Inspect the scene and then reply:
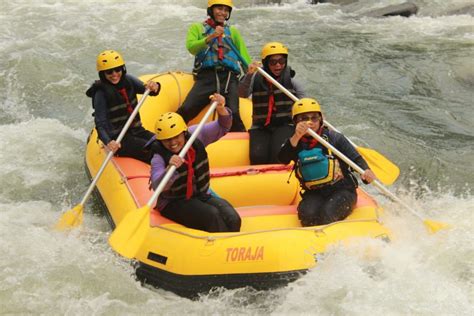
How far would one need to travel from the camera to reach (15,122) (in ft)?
27.2

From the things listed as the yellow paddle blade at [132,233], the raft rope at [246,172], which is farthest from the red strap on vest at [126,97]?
the yellow paddle blade at [132,233]

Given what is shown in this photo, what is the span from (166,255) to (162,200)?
1.51ft

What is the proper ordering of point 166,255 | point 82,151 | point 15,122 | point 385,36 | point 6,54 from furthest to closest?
point 385,36
point 6,54
point 15,122
point 82,151
point 166,255

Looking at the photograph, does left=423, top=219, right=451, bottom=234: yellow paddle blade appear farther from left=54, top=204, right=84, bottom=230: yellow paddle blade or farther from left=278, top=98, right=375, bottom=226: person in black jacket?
left=54, top=204, right=84, bottom=230: yellow paddle blade

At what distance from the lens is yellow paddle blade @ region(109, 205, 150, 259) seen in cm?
419

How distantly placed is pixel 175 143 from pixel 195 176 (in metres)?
0.29

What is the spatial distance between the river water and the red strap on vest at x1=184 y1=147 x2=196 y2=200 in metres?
0.74

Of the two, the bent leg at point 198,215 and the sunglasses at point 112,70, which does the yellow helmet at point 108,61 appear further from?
the bent leg at point 198,215

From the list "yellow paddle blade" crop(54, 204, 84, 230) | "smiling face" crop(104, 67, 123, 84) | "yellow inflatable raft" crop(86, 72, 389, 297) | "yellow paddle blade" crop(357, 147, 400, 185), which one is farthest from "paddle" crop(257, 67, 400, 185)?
"yellow paddle blade" crop(54, 204, 84, 230)

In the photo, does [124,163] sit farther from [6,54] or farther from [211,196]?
[6,54]

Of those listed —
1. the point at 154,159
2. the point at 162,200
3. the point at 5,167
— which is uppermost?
the point at 154,159

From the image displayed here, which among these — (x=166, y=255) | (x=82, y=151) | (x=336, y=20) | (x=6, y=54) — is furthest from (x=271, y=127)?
(x=336, y=20)

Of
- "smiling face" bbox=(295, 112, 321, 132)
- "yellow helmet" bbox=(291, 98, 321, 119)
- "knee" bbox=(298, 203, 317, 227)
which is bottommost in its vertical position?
"knee" bbox=(298, 203, 317, 227)

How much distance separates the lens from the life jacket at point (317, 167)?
15.2 ft
